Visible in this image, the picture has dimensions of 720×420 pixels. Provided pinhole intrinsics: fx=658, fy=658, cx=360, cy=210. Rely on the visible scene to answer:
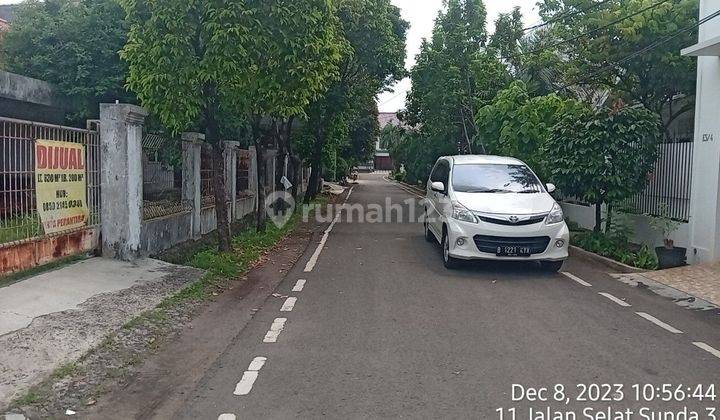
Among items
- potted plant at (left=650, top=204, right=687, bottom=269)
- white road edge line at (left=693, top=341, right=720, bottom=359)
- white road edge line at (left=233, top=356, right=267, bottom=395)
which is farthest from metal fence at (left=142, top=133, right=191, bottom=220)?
potted plant at (left=650, top=204, right=687, bottom=269)

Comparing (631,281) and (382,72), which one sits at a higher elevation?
(382,72)

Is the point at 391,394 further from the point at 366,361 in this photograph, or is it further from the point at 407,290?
the point at 407,290

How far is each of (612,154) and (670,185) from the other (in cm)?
152

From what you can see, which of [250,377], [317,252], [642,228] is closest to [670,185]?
[642,228]

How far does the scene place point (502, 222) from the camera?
10.2m

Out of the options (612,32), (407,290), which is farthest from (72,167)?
(612,32)

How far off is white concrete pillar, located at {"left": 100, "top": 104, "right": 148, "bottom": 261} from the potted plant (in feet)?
29.5

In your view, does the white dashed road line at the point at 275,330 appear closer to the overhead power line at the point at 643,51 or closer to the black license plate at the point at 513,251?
the black license plate at the point at 513,251

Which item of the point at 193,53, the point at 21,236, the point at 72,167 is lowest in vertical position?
the point at 21,236

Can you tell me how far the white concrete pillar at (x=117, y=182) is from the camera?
1010cm

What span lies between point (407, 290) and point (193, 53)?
4943 millimetres

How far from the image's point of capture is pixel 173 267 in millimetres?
10453

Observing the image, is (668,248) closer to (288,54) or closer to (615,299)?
(615,299)
